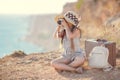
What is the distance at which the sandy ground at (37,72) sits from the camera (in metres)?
6.55

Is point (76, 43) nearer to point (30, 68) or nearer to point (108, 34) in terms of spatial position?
point (30, 68)

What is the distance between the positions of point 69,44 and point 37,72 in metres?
0.80

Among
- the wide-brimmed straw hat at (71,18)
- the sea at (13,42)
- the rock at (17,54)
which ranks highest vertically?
the wide-brimmed straw hat at (71,18)

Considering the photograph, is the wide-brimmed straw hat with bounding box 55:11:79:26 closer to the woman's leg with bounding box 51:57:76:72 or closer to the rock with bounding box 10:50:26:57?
the woman's leg with bounding box 51:57:76:72

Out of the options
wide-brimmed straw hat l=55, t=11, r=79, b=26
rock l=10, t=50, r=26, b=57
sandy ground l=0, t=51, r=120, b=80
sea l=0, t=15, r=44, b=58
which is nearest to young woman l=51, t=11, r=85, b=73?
wide-brimmed straw hat l=55, t=11, r=79, b=26

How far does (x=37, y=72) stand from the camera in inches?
278

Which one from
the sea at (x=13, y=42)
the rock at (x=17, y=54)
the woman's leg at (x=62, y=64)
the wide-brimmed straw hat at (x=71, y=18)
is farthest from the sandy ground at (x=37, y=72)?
the sea at (x=13, y=42)

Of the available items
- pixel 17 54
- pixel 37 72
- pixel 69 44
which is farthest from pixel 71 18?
pixel 17 54

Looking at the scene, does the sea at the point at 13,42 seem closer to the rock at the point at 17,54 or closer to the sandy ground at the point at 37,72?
the rock at the point at 17,54

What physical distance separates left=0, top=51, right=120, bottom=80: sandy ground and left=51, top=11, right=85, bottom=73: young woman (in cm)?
16

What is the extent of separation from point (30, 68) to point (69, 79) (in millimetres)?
1250

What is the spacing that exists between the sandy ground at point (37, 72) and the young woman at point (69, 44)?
16 cm

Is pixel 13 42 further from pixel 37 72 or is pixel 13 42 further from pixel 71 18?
pixel 71 18

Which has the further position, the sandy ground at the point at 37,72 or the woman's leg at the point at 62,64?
the woman's leg at the point at 62,64
